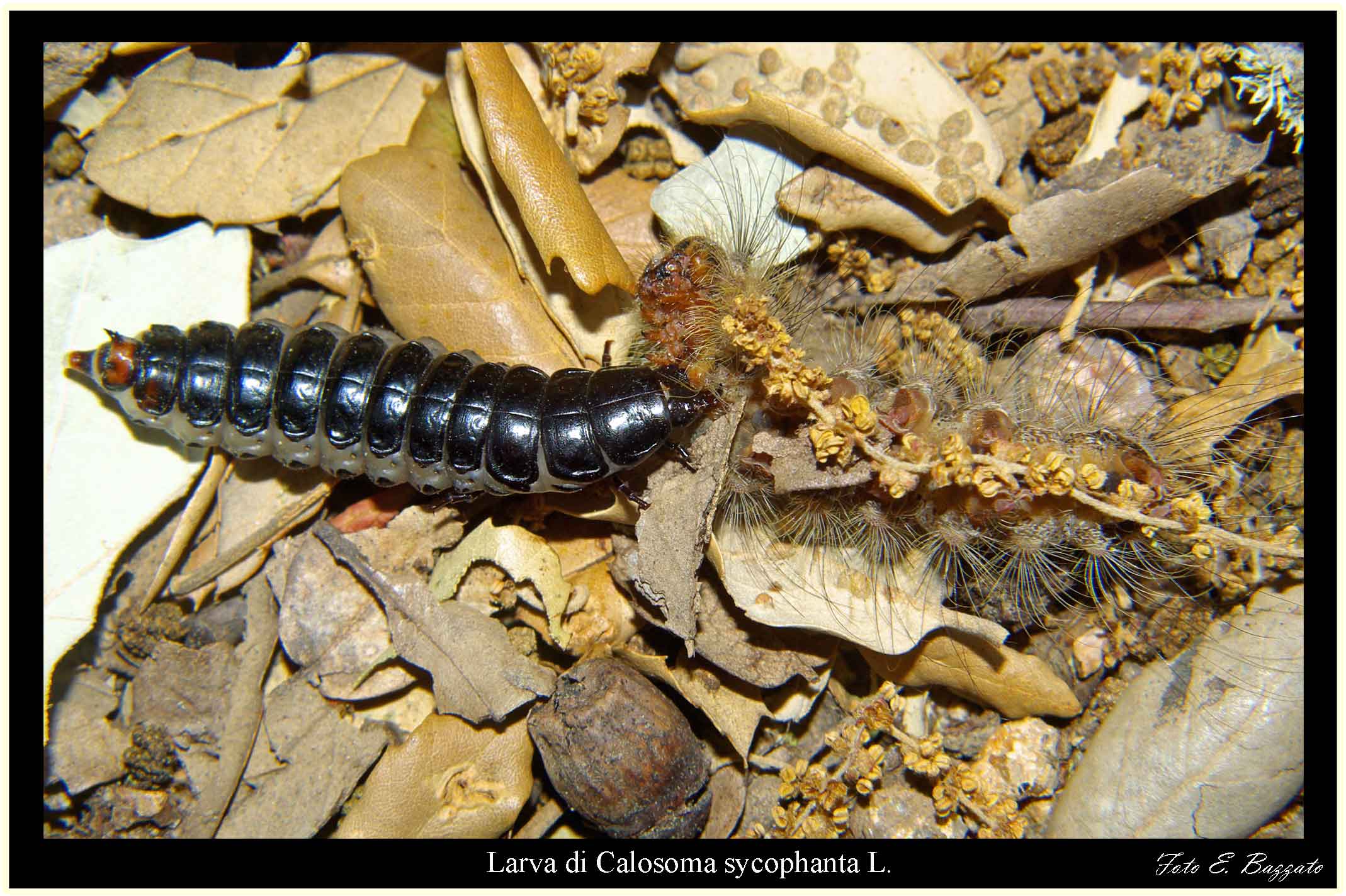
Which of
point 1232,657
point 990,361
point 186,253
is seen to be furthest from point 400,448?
point 1232,657

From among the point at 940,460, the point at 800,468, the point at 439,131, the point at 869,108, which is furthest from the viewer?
the point at 439,131

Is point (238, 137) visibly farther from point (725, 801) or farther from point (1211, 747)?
point (1211, 747)

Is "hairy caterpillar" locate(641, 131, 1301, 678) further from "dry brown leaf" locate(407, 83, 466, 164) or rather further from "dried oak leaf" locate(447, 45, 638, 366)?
"dry brown leaf" locate(407, 83, 466, 164)

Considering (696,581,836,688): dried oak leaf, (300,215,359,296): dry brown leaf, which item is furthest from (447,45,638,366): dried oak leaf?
(696,581,836,688): dried oak leaf

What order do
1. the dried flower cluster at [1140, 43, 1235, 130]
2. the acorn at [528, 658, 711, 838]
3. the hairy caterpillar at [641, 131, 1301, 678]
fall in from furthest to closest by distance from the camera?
the dried flower cluster at [1140, 43, 1235, 130]
the acorn at [528, 658, 711, 838]
the hairy caterpillar at [641, 131, 1301, 678]

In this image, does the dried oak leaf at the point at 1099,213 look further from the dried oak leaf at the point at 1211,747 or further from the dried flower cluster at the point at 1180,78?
the dried oak leaf at the point at 1211,747

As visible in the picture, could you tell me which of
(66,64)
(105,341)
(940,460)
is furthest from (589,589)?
(66,64)
